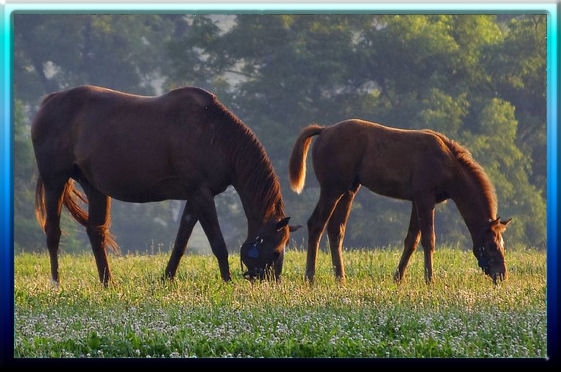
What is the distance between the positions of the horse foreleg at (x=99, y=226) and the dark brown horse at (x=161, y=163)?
0.01 meters

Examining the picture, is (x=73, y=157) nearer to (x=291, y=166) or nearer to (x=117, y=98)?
(x=117, y=98)

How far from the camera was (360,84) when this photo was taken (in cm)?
3662

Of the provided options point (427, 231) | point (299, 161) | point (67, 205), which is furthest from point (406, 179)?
point (67, 205)

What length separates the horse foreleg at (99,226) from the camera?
12289mm

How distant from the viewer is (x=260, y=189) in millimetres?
11453

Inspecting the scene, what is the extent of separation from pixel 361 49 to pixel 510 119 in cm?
601

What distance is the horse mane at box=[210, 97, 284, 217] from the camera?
11445mm

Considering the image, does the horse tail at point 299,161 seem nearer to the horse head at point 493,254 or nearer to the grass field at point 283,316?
the grass field at point 283,316

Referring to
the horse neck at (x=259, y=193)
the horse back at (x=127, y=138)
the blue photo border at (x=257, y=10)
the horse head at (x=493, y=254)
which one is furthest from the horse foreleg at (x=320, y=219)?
the blue photo border at (x=257, y=10)

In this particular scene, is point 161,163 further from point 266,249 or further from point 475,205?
point 475,205

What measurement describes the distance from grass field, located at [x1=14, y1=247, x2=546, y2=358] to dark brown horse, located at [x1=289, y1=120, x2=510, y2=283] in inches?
18.7

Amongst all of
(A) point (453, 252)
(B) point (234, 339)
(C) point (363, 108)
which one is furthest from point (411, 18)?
(B) point (234, 339)

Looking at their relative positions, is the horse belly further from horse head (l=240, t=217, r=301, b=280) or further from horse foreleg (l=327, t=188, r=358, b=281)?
horse head (l=240, t=217, r=301, b=280)

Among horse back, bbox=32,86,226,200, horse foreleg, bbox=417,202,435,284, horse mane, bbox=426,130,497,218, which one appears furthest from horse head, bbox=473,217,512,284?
horse back, bbox=32,86,226,200
